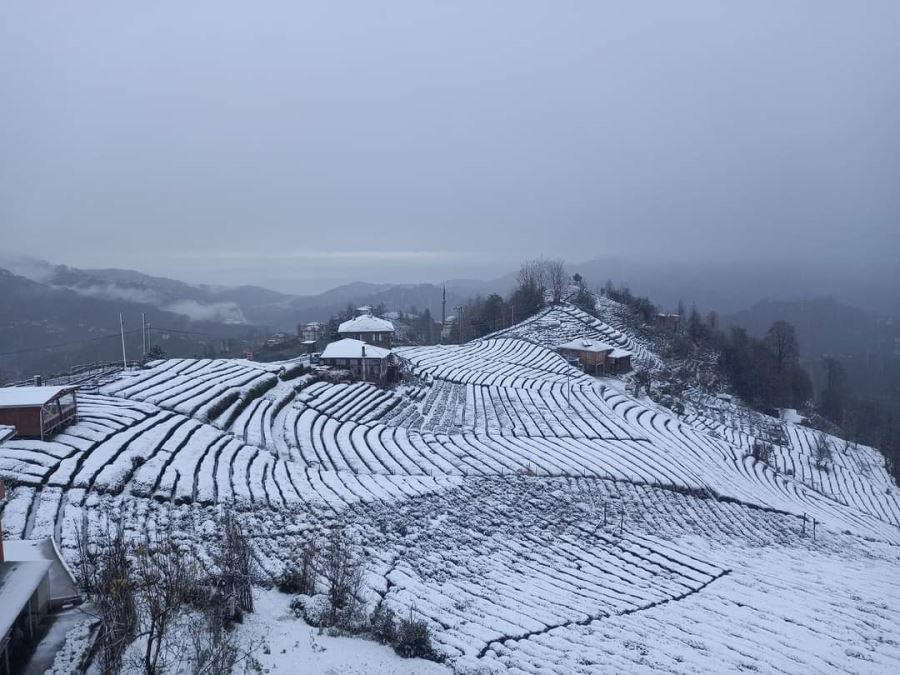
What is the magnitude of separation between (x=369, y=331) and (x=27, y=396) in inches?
1003

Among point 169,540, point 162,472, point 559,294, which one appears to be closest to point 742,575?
point 169,540

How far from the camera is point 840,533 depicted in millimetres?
16859

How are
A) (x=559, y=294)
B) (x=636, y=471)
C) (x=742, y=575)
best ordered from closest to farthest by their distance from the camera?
(x=742, y=575) → (x=636, y=471) → (x=559, y=294)

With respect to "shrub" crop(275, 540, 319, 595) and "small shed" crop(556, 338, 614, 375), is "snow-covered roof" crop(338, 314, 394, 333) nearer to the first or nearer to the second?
"small shed" crop(556, 338, 614, 375)

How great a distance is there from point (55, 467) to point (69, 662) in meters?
8.67

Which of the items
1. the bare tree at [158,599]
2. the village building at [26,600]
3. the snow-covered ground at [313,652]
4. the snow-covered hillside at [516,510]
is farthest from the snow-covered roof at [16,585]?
the snow-covered hillside at [516,510]

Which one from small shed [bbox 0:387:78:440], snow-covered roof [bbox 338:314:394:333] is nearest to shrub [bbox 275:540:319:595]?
small shed [bbox 0:387:78:440]

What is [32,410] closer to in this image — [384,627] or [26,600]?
[26,600]

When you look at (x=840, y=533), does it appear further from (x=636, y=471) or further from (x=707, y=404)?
(x=707, y=404)

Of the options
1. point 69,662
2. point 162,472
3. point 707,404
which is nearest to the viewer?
point 69,662

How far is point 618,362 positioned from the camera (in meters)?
40.8

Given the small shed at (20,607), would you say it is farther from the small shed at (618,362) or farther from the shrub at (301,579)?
the small shed at (618,362)

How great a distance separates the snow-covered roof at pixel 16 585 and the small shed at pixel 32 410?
938cm

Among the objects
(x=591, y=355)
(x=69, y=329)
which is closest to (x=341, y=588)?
(x=591, y=355)
